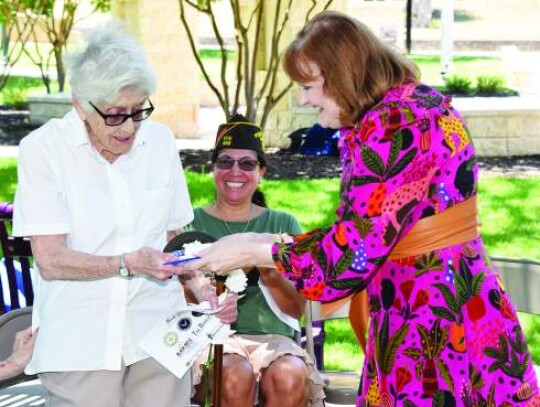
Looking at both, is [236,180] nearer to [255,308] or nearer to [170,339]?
[255,308]

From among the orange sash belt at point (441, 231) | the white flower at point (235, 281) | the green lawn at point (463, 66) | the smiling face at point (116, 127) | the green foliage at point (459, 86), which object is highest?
the smiling face at point (116, 127)

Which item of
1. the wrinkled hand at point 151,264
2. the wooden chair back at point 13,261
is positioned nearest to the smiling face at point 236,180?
the wooden chair back at point 13,261

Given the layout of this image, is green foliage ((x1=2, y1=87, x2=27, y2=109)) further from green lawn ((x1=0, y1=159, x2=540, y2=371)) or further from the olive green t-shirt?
the olive green t-shirt

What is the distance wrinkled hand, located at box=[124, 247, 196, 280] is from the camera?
335cm

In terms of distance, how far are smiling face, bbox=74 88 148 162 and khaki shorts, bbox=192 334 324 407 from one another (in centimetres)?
141

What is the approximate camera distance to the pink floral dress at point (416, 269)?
298 centimetres

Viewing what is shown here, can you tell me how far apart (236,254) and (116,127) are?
0.57 metres

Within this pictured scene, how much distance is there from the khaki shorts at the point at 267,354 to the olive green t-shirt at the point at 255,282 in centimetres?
10

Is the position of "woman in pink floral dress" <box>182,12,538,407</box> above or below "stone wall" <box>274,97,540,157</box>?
above

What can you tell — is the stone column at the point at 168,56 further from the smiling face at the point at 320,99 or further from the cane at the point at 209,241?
the smiling face at the point at 320,99

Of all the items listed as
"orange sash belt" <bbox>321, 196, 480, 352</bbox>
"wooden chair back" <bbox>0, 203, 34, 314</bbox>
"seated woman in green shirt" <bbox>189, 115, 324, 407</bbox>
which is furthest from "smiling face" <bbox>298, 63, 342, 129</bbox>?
"wooden chair back" <bbox>0, 203, 34, 314</bbox>

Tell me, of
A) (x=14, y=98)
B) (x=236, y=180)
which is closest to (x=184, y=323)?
(x=236, y=180)

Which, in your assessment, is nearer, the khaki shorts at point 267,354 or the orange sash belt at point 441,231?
the orange sash belt at point 441,231

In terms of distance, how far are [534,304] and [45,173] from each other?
2731 millimetres
